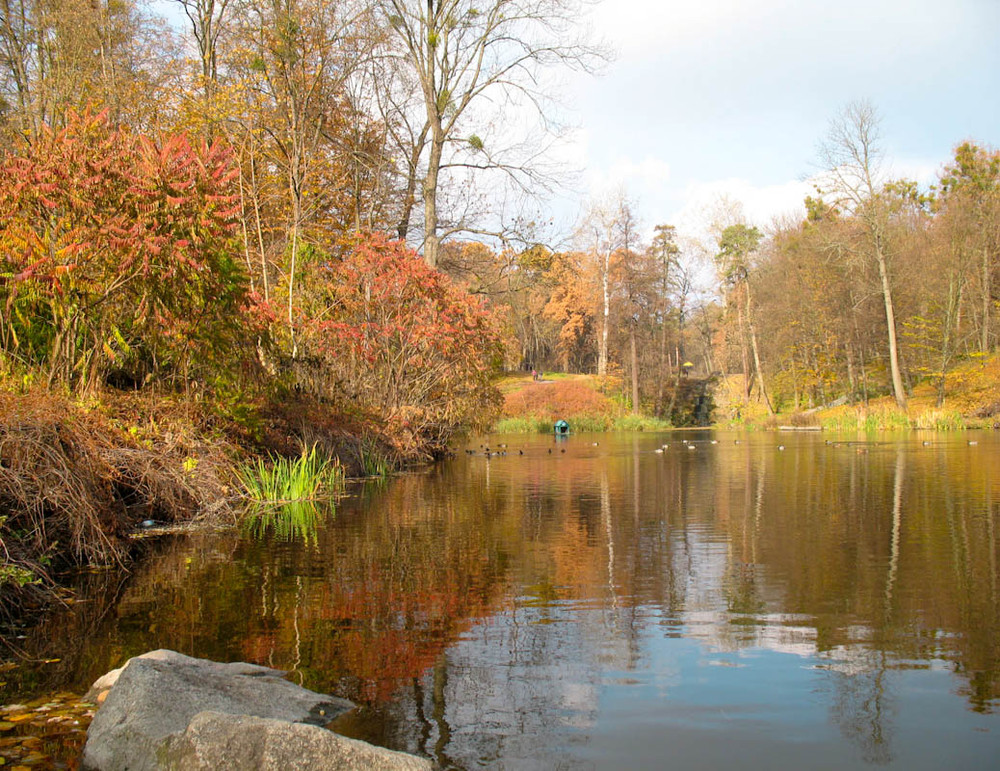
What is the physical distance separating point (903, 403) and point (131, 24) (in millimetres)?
34331

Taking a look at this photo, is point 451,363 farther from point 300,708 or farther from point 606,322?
point 606,322

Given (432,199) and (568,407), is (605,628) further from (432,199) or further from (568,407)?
(568,407)

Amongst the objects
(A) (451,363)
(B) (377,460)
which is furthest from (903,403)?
(B) (377,460)

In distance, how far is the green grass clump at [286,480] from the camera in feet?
38.8

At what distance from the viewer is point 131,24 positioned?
88.7 ft

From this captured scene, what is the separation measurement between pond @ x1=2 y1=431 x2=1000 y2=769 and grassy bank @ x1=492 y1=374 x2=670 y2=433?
33.4 metres

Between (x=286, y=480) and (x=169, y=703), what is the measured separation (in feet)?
29.2

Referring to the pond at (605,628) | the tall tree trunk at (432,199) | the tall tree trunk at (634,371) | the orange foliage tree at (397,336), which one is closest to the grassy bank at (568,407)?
the tall tree trunk at (634,371)

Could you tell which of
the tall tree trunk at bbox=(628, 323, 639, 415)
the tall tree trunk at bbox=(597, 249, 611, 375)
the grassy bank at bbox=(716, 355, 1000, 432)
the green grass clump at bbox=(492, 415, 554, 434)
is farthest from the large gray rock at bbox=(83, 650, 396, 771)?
the tall tree trunk at bbox=(597, 249, 611, 375)

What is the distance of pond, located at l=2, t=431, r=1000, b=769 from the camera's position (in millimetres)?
3867

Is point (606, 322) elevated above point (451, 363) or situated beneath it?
elevated above

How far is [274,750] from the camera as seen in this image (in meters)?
3.09

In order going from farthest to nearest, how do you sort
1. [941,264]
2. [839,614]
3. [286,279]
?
[941,264]
[286,279]
[839,614]

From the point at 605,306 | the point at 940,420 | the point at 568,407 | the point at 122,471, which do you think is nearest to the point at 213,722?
the point at 122,471
